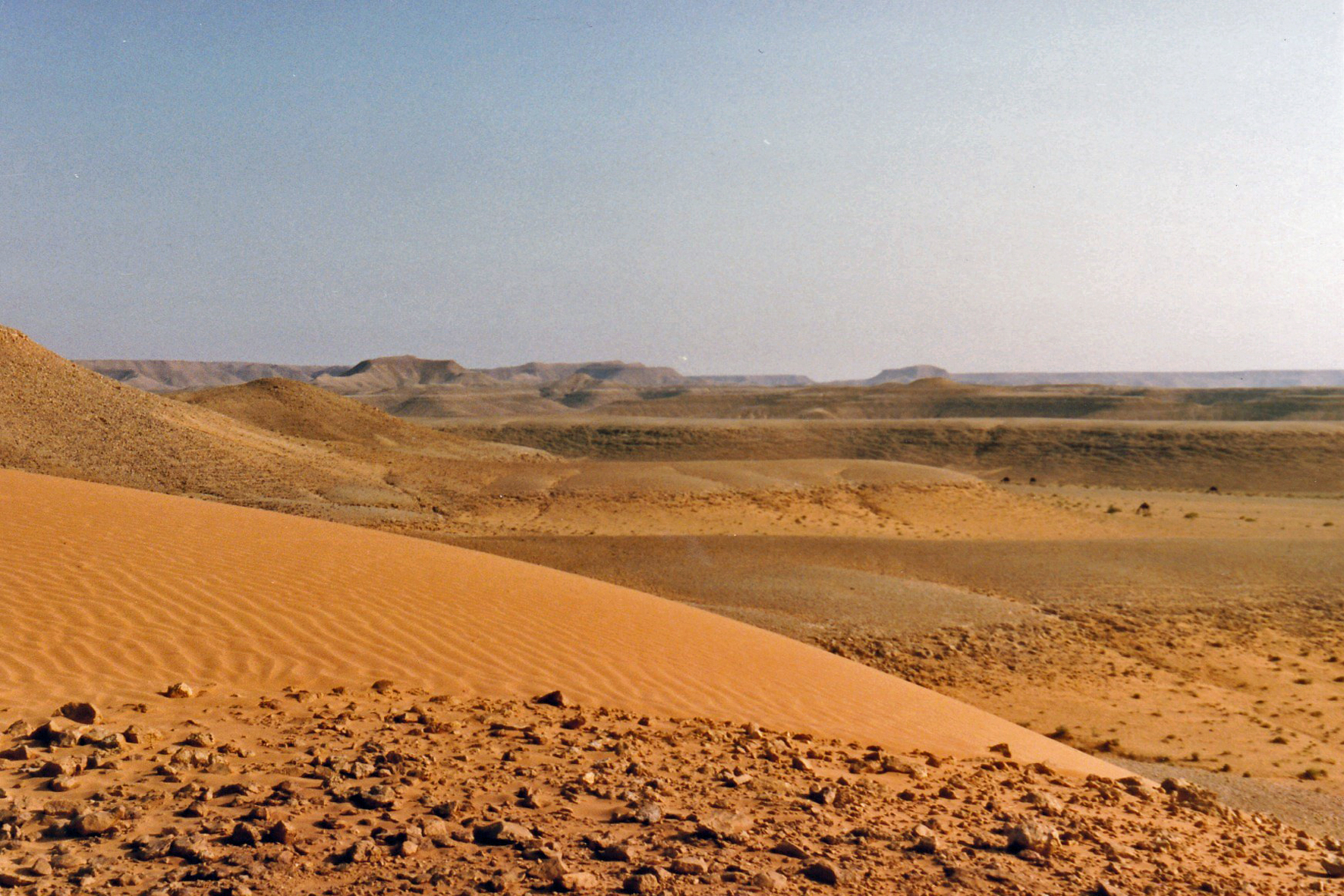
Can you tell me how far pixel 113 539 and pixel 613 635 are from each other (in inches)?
234

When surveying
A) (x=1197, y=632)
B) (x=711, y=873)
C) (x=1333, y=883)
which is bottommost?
(x=1197, y=632)

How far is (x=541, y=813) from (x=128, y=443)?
2723cm

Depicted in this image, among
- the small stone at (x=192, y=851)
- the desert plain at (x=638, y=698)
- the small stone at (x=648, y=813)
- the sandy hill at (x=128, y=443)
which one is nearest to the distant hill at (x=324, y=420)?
the sandy hill at (x=128, y=443)

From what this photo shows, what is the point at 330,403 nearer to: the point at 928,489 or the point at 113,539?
the point at 928,489

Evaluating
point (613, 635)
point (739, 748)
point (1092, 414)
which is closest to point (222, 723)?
point (739, 748)

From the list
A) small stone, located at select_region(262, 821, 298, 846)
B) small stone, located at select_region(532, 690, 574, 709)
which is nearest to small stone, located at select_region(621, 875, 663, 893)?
small stone, located at select_region(262, 821, 298, 846)

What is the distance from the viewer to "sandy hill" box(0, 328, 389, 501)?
83.0 feet

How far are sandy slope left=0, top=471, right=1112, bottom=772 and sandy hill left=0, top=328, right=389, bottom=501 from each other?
542 inches

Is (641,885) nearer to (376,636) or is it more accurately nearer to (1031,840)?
(1031,840)

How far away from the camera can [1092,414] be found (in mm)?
83250

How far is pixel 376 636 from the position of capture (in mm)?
8672

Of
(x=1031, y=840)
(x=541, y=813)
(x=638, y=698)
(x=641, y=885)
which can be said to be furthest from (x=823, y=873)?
(x=638, y=698)

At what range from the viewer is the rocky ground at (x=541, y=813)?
4227 mm

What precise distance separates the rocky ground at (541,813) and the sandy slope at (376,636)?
85 centimetres
